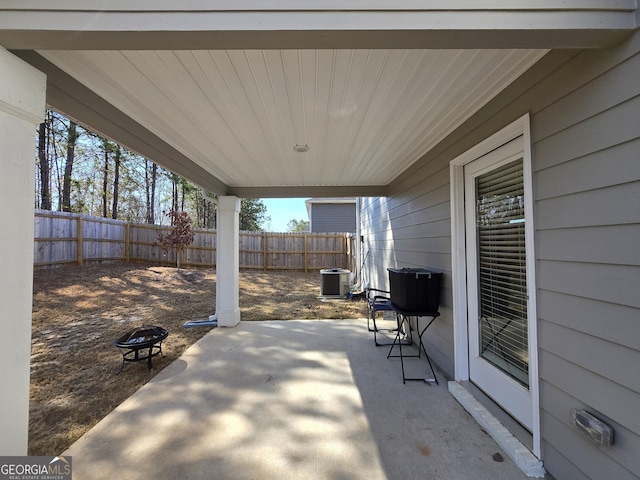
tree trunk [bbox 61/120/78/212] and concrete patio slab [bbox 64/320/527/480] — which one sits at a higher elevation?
tree trunk [bbox 61/120/78/212]

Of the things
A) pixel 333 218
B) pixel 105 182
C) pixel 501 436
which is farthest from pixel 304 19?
pixel 105 182

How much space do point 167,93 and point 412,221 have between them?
3103 mm

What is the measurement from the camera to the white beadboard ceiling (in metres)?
1.59

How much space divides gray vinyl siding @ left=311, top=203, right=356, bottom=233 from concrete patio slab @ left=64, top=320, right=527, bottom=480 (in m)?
10.2

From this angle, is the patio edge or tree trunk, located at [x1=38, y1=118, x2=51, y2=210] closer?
the patio edge

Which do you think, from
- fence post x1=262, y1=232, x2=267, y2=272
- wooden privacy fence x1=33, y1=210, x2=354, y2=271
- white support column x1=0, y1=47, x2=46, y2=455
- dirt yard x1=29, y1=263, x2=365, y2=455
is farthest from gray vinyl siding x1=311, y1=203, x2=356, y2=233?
white support column x1=0, y1=47, x2=46, y2=455

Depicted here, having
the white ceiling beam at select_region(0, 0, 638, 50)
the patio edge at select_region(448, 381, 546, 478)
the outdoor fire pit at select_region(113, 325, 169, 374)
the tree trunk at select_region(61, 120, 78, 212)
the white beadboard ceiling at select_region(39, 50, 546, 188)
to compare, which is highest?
the tree trunk at select_region(61, 120, 78, 212)

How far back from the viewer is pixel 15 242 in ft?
3.99

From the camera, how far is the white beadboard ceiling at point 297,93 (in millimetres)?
1586

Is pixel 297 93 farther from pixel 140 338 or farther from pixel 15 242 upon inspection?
pixel 140 338

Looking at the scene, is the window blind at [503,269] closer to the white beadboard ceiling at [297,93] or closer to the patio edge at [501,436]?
the patio edge at [501,436]

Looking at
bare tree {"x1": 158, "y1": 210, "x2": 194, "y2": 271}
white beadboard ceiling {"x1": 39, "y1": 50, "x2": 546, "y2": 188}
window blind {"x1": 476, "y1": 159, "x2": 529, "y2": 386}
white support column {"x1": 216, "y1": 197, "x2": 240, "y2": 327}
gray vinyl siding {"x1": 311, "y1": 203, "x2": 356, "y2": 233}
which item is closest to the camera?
white beadboard ceiling {"x1": 39, "y1": 50, "x2": 546, "y2": 188}

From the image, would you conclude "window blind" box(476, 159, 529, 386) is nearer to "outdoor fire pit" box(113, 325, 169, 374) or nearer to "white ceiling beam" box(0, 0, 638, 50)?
"white ceiling beam" box(0, 0, 638, 50)

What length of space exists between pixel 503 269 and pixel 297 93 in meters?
2.08
